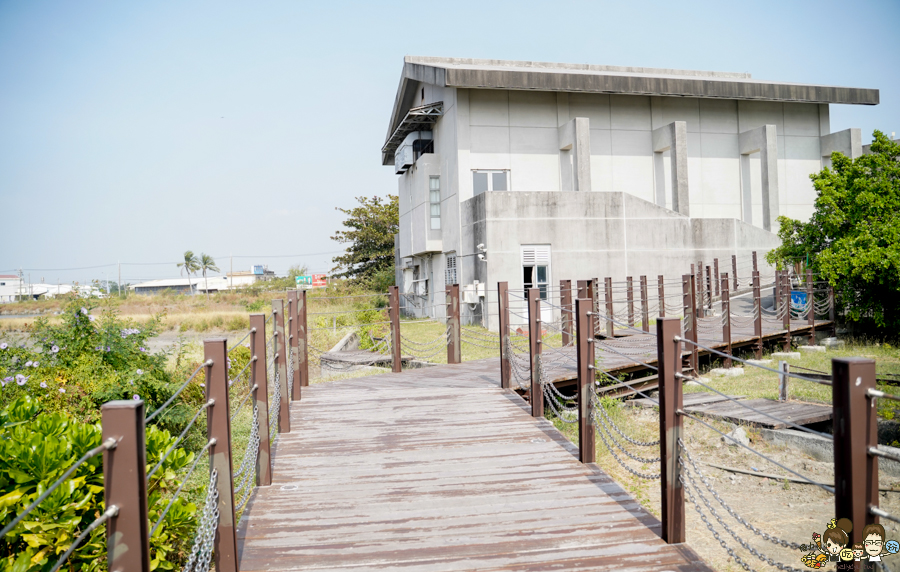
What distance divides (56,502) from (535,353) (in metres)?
4.40

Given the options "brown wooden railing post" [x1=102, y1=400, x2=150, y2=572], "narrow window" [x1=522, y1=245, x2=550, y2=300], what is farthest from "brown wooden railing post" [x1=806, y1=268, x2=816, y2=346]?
"brown wooden railing post" [x1=102, y1=400, x2=150, y2=572]

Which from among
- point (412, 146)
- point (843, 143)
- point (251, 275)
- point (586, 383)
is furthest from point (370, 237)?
point (251, 275)

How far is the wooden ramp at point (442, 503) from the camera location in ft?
11.4

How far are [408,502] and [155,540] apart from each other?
61.8 inches

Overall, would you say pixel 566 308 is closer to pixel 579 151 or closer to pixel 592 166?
pixel 579 151

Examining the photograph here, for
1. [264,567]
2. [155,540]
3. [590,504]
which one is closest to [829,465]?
[590,504]

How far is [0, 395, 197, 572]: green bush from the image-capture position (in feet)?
10.4

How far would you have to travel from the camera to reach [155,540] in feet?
11.2

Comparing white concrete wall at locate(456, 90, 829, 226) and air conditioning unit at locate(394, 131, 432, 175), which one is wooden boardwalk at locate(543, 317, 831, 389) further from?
air conditioning unit at locate(394, 131, 432, 175)

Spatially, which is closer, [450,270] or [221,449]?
[221,449]

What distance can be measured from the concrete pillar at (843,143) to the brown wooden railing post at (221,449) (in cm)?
2376

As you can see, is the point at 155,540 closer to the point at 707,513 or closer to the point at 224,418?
the point at 224,418

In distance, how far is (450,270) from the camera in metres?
20.7

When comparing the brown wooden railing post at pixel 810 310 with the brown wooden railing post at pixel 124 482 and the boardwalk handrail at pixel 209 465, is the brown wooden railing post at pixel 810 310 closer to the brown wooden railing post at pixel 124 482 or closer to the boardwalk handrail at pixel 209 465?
the boardwalk handrail at pixel 209 465
